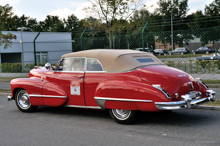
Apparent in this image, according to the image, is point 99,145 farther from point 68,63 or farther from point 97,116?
point 68,63

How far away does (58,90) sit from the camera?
7.73 m

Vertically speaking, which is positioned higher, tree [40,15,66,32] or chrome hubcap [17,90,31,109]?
tree [40,15,66,32]

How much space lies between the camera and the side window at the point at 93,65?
288 inches

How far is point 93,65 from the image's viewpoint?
293 inches

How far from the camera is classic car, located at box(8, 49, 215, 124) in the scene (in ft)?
20.6

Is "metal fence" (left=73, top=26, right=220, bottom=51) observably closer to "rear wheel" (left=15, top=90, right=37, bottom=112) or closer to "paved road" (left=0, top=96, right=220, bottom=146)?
"paved road" (left=0, top=96, right=220, bottom=146)

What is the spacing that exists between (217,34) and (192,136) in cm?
824

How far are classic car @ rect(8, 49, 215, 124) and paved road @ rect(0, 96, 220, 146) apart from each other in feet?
1.28

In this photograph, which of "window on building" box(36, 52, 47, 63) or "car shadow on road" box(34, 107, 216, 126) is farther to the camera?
"window on building" box(36, 52, 47, 63)

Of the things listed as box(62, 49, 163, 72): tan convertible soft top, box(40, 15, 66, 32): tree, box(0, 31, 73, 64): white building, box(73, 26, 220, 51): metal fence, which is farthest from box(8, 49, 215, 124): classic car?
box(40, 15, 66, 32): tree

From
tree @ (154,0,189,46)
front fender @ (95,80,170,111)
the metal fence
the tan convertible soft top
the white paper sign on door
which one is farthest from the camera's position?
tree @ (154,0,189,46)

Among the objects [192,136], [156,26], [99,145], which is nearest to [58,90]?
[99,145]

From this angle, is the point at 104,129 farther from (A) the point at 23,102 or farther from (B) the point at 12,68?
(B) the point at 12,68

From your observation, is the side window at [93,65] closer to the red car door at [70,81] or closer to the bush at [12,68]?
the red car door at [70,81]
